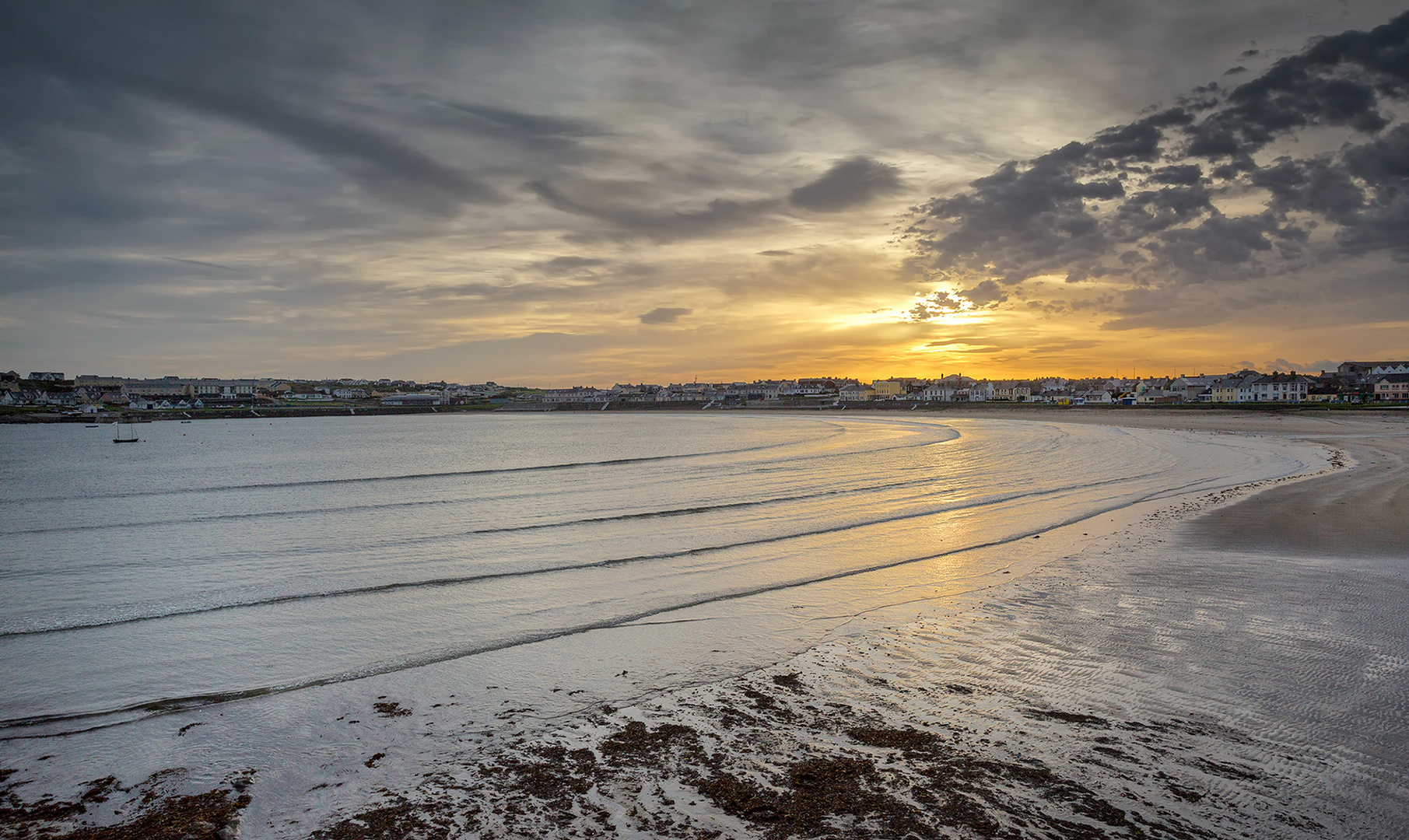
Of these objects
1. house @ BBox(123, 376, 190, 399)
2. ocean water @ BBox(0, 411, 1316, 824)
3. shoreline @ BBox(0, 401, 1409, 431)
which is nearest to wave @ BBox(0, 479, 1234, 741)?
ocean water @ BBox(0, 411, 1316, 824)

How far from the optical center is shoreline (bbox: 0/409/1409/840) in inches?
157

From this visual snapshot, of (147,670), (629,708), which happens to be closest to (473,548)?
(147,670)

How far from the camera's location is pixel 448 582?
11.2 meters

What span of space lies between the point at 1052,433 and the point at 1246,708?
5108 cm

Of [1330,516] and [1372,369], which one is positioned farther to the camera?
[1372,369]

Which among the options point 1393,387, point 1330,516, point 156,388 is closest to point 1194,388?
point 1393,387

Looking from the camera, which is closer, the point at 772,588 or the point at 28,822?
the point at 28,822

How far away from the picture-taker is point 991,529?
48.3 ft

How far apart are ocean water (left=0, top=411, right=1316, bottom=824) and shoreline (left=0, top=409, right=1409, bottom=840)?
2.16 feet

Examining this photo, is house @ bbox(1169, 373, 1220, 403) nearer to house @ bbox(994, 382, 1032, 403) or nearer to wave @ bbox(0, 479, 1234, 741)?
house @ bbox(994, 382, 1032, 403)

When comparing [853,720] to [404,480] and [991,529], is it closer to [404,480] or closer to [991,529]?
[991,529]

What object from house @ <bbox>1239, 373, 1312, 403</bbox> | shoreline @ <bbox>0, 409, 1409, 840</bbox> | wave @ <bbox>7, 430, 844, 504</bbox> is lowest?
wave @ <bbox>7, 430, 844, 504</bbox>

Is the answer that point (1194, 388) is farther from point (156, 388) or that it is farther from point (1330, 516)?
point (156, 388)

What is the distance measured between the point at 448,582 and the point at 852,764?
332 inches
